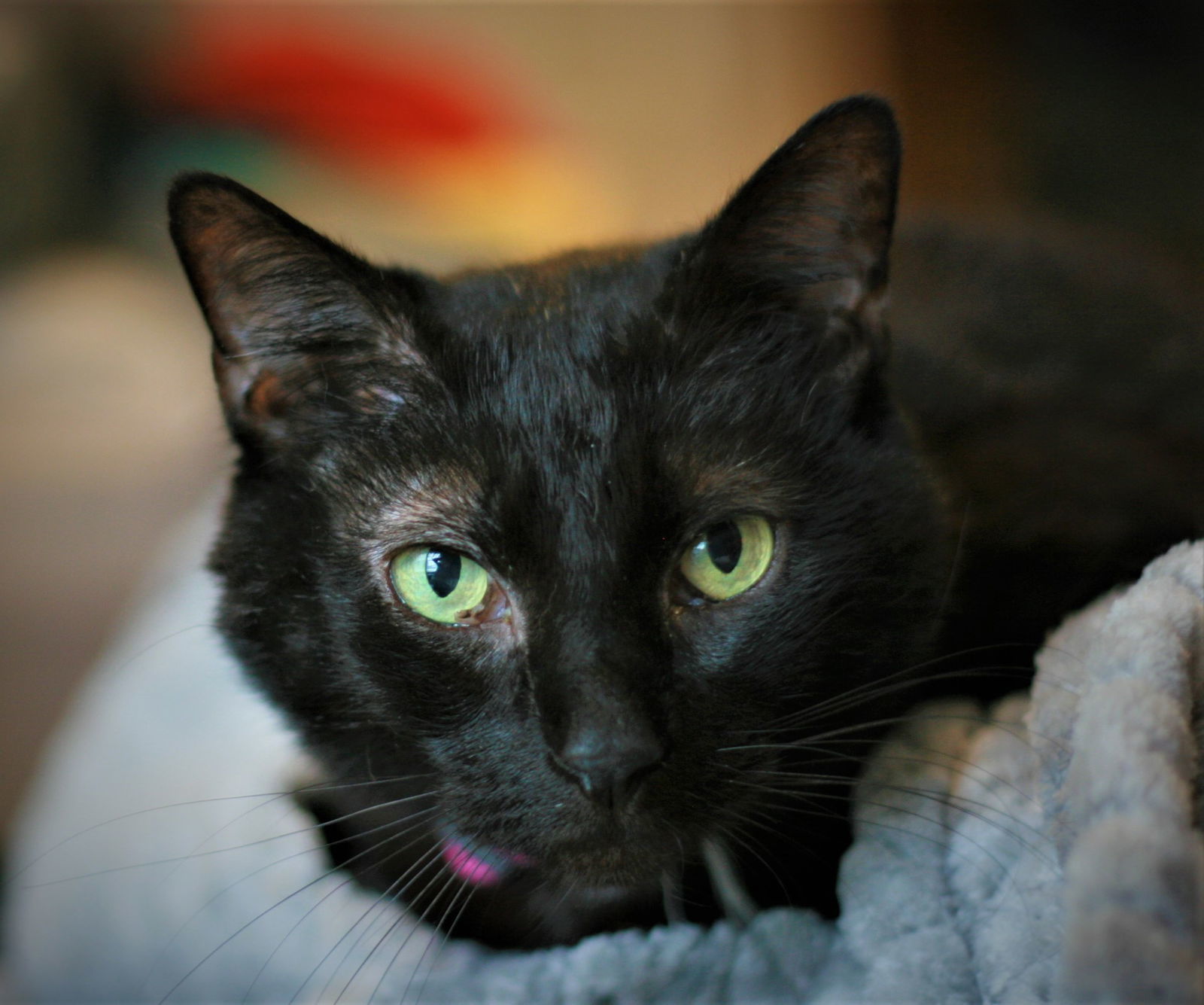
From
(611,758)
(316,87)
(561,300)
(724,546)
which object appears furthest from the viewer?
(316,87)

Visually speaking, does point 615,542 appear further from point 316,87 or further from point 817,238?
point 316,87

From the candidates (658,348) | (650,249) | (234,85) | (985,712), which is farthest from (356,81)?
(985,712)

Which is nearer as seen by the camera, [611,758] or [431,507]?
[611,758]

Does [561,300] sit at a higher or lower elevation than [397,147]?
higher

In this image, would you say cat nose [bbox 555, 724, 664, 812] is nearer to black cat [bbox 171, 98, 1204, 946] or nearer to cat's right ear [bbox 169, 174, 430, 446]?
black cat [bbox 171, 98, 1204, 946]

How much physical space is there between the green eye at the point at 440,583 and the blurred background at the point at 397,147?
1.02 metres

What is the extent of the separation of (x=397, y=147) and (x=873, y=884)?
8.41 feet

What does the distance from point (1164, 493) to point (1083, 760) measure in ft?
1.46

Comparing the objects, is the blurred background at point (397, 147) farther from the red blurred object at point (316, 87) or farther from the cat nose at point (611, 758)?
the cat nose at point (611, 758)

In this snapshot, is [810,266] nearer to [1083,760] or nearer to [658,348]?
[658,348]

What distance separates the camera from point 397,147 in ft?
9.23

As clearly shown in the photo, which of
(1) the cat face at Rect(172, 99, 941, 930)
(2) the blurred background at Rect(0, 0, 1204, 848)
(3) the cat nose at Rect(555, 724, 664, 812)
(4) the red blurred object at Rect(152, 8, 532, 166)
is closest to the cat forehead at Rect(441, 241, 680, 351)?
(1) the cat face at Rect(172, 99, 941, 930)

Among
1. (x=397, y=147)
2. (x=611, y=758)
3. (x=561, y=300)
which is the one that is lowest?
(x=397, y=147)

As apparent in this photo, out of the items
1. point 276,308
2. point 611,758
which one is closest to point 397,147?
point 276,308
